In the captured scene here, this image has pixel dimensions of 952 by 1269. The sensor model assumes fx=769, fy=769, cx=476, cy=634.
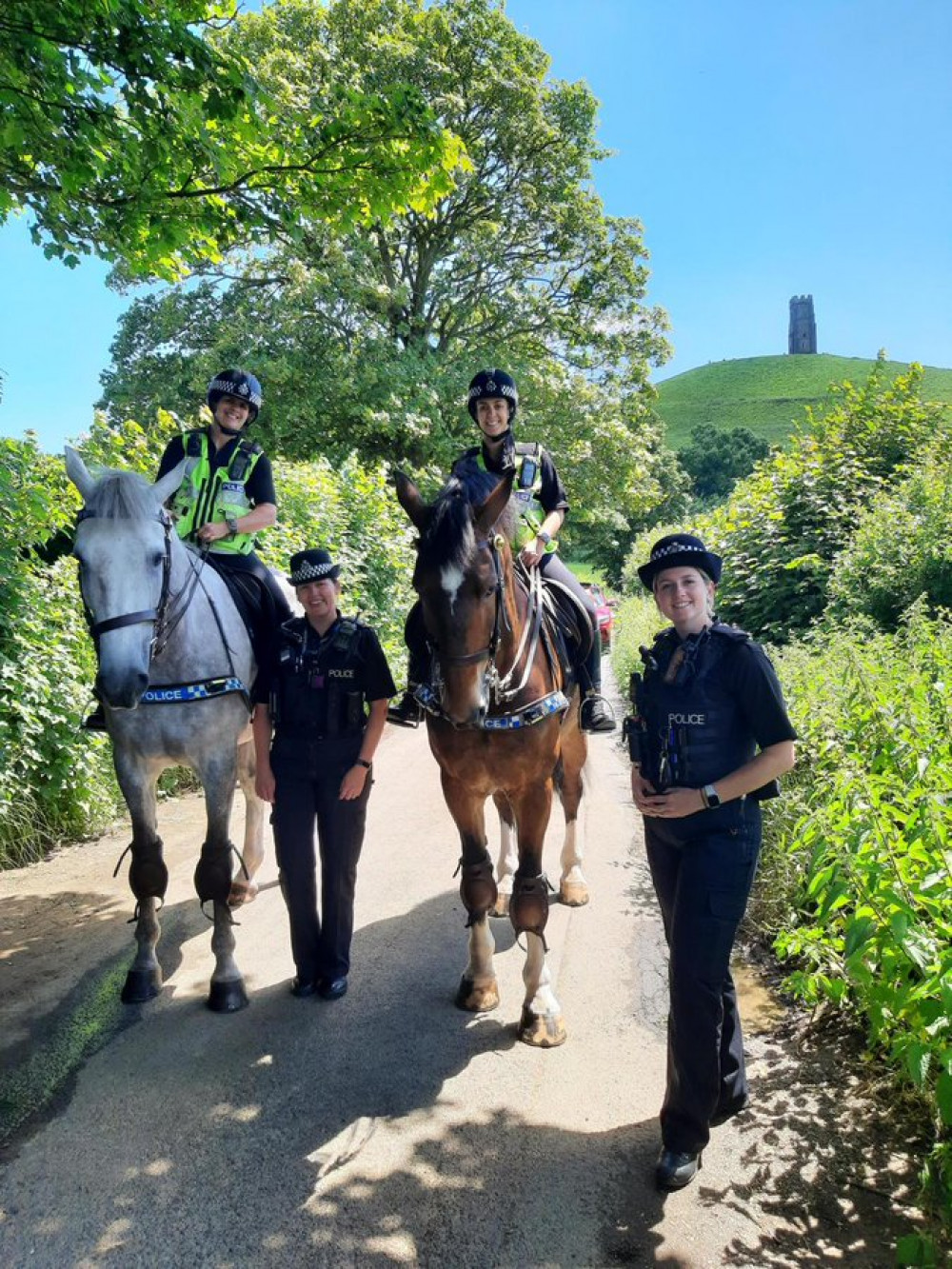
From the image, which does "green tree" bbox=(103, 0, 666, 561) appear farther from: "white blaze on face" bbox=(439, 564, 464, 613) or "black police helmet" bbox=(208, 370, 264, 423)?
"white blaze on face" bbox=(439, 564, 464, 613)

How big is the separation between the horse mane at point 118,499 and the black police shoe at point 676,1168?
3.53 metres

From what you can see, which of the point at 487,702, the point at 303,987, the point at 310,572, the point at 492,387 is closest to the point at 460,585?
the point at 487,702

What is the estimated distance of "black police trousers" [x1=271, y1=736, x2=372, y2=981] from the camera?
14.0 feet

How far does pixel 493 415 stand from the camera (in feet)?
14.8

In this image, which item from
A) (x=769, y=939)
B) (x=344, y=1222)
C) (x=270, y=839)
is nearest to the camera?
(x=344, y=1222)

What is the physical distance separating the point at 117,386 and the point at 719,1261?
78.1 feet

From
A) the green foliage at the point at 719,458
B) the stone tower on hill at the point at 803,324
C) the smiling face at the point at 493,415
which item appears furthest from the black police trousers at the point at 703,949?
the stone tower on hill at the point at 803,324

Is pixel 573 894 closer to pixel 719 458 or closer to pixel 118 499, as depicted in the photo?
pixel 118 499

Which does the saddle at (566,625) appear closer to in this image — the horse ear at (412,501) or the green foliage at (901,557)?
the horse ear at (412,501)

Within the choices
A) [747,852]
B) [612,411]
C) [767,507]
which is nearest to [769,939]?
[747,852]

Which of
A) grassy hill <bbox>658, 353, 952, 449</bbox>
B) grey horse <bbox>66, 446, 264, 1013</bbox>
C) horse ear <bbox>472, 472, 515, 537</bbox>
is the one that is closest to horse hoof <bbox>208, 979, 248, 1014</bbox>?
grey horse <bbox>66, 446, 264, 1013</bbox>

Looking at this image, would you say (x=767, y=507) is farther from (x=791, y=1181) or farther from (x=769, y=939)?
(x=791, y=1181)

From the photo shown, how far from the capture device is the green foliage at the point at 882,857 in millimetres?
2586

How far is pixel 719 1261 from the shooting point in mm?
2537
